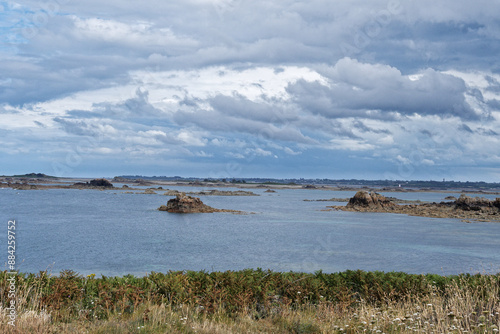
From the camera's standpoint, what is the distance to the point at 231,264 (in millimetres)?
30906

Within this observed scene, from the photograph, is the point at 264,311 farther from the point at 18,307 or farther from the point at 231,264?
the point at 231,264

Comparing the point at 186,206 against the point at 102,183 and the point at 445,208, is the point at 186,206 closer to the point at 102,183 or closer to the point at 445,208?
the point at 445,208

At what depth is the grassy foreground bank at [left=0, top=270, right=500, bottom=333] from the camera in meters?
8.93

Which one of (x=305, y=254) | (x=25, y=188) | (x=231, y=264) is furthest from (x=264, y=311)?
(x=25, y=188)

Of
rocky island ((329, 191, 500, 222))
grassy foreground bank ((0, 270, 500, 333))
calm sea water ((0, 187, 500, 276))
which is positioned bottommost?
calm sea water ((0, 187, 500, 276))

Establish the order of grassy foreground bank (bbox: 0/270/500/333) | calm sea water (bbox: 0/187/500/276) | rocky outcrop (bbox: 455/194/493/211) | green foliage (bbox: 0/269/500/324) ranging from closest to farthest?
1. grassy foreground bank (bbox: 0/270/500/333)
2. green foliage (bbox: 0/269/500/324)
3. calm sea water (bbox: 0/187/500/276)
4. rocky outcrop (bbox: 455/194/493/211)

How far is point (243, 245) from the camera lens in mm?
40438

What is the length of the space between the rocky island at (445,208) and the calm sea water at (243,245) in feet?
37.6

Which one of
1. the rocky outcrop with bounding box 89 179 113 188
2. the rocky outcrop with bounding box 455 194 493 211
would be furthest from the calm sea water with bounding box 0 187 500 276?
the rocky outcrop with bounding box 89 179 113 188

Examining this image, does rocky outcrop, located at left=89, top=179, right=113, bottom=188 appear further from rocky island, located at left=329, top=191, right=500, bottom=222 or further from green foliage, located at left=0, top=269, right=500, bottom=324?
green foliage, located at left=0, top=269, right=500, bottom=324

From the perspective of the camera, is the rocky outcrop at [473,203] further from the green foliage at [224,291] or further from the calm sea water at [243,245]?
the green foliage at [224,291]

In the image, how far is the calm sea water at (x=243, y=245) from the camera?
30.4 meters

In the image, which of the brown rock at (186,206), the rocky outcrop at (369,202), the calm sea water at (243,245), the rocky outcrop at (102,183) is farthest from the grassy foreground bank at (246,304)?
the rocky outcrop at (102,183)

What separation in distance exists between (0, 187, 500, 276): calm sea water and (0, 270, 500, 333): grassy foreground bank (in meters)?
16.2
